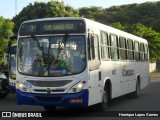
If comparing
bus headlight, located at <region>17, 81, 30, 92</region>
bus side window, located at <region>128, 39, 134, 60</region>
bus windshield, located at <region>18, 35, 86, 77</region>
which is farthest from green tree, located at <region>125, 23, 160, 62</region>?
bus headlight, located at <region>17, 81, 30, 92</region>

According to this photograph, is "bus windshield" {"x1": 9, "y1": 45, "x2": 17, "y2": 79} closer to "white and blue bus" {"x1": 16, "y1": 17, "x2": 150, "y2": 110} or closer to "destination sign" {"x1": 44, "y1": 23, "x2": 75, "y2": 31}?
"white and blue bus" {"x1": 16, "y1": 17, "x2": 150, "y2": 110}

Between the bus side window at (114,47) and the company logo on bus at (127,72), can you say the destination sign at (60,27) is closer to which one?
the bus side window at (114,47)

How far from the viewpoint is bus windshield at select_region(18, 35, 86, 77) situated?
40.1ft

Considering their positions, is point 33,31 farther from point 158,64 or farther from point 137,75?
point 158,64

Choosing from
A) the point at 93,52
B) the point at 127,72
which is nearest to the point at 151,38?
the point at 127,72

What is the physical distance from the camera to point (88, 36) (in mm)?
12547

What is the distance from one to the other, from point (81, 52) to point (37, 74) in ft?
4.67

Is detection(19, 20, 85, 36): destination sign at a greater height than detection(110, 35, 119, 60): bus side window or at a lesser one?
greater

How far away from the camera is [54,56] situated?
12328 mm

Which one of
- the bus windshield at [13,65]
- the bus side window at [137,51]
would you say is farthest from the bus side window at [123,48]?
the bus windshield at [13,65]

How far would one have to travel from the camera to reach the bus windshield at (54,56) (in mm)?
12211

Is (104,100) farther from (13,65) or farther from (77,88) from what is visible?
(13,65)

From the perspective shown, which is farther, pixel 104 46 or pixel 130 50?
pixel 130 50

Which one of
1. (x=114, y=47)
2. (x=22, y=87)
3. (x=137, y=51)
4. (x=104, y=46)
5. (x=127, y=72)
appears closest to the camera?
(x=22, y=87)
